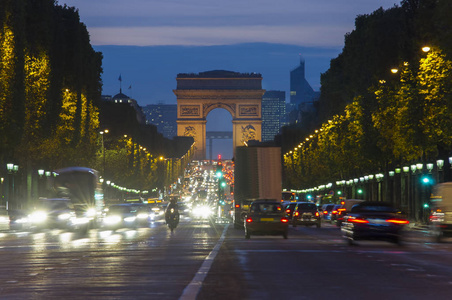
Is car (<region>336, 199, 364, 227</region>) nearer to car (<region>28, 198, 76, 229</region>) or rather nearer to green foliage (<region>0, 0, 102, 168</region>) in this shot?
car (<region>28, 198, 76, 229</region>)

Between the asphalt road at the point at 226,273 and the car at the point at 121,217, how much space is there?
24.9m

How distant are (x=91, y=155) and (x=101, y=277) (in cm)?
6751

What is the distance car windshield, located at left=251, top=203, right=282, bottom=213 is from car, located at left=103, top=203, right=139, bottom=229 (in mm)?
17179

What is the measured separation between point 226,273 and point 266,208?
65.0 feet

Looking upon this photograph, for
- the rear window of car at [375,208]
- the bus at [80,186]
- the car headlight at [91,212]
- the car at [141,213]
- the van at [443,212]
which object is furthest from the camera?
the bus at [80,186]

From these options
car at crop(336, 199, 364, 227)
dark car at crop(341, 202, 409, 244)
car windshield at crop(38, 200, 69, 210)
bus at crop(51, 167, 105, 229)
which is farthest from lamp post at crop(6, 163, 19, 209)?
dark car at crop(341, 202, 409, 244)

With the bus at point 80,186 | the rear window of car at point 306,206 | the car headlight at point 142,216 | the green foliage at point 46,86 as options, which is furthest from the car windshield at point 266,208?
the bus at point 80,186

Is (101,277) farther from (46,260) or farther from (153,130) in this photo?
(153,130)

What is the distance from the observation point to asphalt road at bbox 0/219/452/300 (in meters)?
15.3

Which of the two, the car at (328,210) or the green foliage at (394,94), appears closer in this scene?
the green foliage at (394,94)

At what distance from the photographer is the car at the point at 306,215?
61.3 m

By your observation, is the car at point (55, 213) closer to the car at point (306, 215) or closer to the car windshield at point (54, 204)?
the car windshield at point (54, 204)

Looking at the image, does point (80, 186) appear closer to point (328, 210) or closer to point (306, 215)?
point (306, 215)

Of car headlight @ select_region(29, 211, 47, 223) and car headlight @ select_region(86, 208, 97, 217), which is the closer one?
car headlight @ select_region(86, 208, 97, 217)
